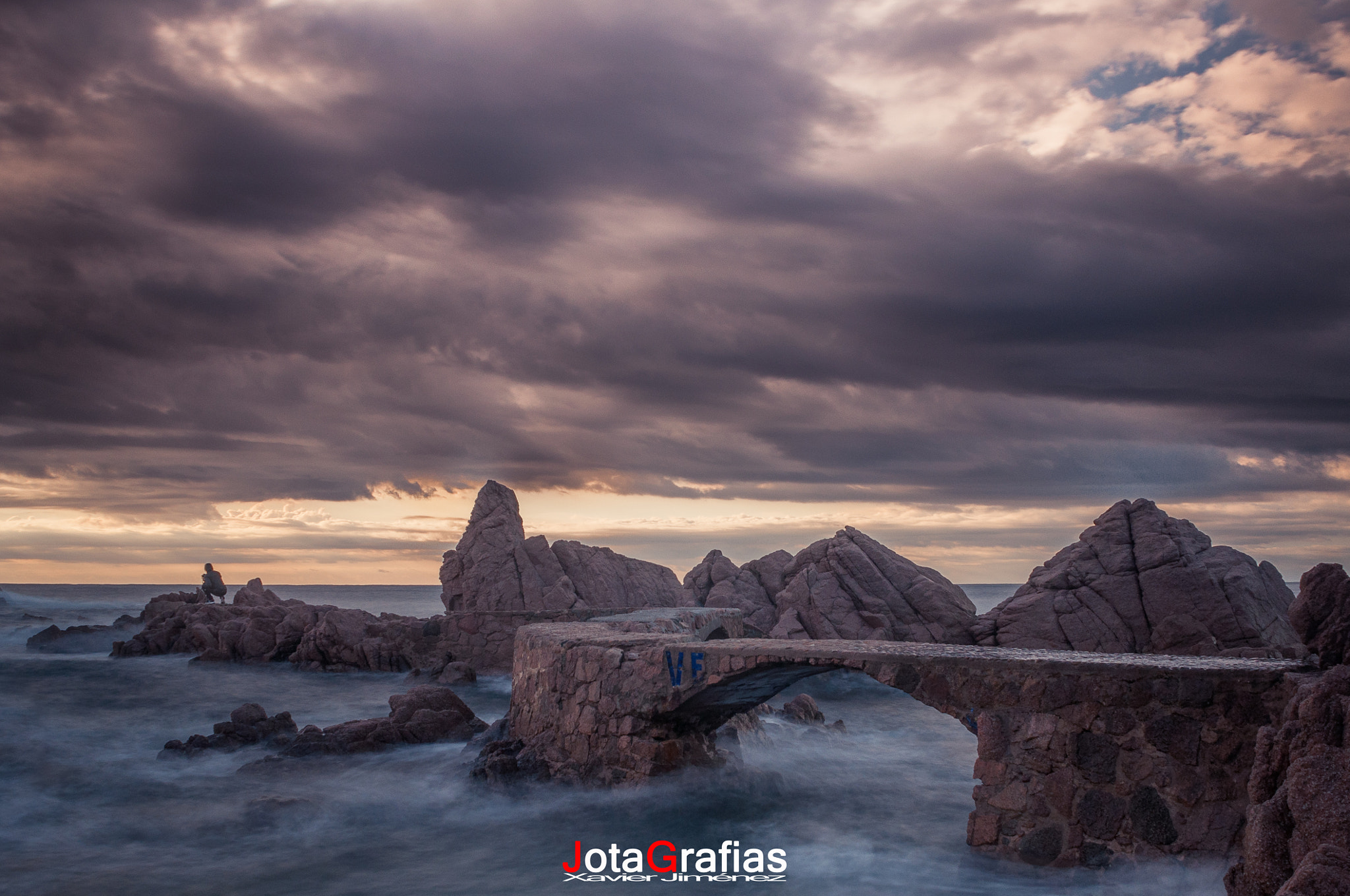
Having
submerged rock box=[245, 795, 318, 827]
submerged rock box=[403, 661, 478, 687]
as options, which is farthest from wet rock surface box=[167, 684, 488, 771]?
submerged rock box=[403, 661, 478, 687]

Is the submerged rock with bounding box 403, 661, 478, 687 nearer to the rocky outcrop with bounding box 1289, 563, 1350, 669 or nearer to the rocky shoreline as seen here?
the rocky shoreline

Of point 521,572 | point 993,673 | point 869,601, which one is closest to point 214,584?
point 521,572

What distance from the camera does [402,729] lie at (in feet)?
61.0

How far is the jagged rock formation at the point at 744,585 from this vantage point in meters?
35.4

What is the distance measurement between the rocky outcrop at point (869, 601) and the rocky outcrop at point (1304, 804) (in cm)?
2281

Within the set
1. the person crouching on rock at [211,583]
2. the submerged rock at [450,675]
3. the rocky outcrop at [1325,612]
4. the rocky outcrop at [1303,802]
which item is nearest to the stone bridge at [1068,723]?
the rocky outcrop at [1325,612]

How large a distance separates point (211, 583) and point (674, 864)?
39.4 metres

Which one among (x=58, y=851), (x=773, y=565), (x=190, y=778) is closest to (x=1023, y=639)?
(x=773, y=565)

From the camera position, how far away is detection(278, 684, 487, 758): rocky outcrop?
18.1 m

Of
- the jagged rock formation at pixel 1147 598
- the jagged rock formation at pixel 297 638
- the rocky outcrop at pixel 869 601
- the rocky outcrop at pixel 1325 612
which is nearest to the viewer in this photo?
the rocky outcrop at pixel 1325 612

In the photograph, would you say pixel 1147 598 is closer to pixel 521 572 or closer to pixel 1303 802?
pixel 1303 802

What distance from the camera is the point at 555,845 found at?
13.0 metres

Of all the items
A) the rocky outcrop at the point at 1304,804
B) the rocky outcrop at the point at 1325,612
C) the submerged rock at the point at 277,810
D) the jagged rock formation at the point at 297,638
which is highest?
the rocky outcrop at the point at 1325,612

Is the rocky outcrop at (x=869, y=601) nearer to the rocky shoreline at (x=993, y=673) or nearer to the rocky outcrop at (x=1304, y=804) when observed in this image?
the rocky shoreline at (x=993, y=673)
